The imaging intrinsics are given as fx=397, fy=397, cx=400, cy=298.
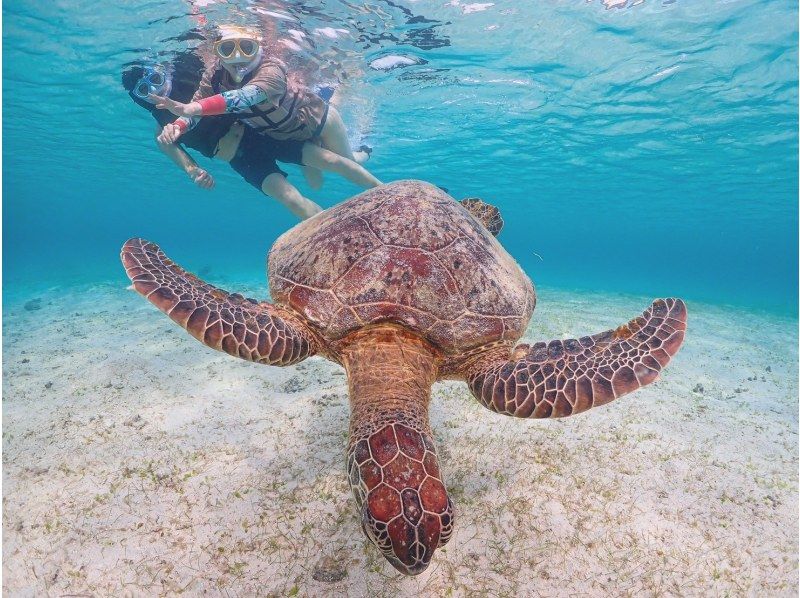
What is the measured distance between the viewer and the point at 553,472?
434 cm

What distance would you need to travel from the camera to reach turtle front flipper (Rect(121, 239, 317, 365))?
3.32m

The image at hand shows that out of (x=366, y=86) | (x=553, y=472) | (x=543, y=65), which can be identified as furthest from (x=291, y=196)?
(x=543, y=65)

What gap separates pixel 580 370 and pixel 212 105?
7.13 m

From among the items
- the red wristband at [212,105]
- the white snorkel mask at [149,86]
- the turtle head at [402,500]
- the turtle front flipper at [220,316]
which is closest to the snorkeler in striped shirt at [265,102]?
the red wristband at [212,105]

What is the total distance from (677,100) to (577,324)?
1482 centimetres

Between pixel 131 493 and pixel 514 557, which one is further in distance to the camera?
pixel 131 493

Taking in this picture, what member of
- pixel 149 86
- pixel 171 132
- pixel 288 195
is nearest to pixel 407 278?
pixel 171 132

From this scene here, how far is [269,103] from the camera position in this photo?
28.2 ft

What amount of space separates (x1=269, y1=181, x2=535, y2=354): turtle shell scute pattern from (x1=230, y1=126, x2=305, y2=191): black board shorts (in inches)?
273

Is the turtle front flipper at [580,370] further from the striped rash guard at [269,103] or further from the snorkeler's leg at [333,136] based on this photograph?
the snorkeler's leg at [333,136]

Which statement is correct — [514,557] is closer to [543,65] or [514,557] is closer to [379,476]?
[379,476]

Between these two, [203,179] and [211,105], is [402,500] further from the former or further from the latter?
[203,179]

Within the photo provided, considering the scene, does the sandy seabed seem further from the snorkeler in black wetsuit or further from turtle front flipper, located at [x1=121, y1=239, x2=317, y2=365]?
the snorkeler in black wetsuit

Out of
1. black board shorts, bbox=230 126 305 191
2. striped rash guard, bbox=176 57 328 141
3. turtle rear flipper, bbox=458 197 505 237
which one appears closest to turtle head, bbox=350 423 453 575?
turtle rear flipper, bbox=458 197 505 237
